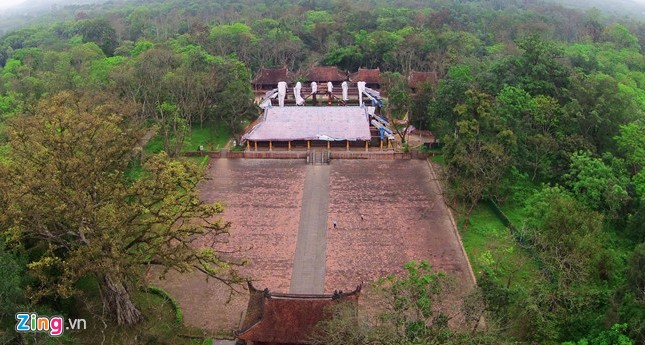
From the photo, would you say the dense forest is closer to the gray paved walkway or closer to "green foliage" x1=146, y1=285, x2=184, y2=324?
"green foliage" x1=146, y1=285, x2=184, y2=324

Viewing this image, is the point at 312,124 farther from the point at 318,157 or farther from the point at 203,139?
the point at 203,139

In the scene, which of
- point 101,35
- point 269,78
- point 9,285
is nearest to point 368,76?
point 269,78

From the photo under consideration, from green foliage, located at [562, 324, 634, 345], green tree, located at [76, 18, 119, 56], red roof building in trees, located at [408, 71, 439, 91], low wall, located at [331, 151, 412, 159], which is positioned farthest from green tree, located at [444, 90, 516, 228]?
green tree, located at [76, 18, 119, 56]

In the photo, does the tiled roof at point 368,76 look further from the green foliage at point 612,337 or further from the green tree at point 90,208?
the green foliage at point 612,337

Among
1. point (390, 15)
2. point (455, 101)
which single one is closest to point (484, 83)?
point (455, 101)

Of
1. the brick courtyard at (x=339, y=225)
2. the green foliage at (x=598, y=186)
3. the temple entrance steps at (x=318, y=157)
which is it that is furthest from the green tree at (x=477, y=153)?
the temple entrance steps at (x=318, y=157)
